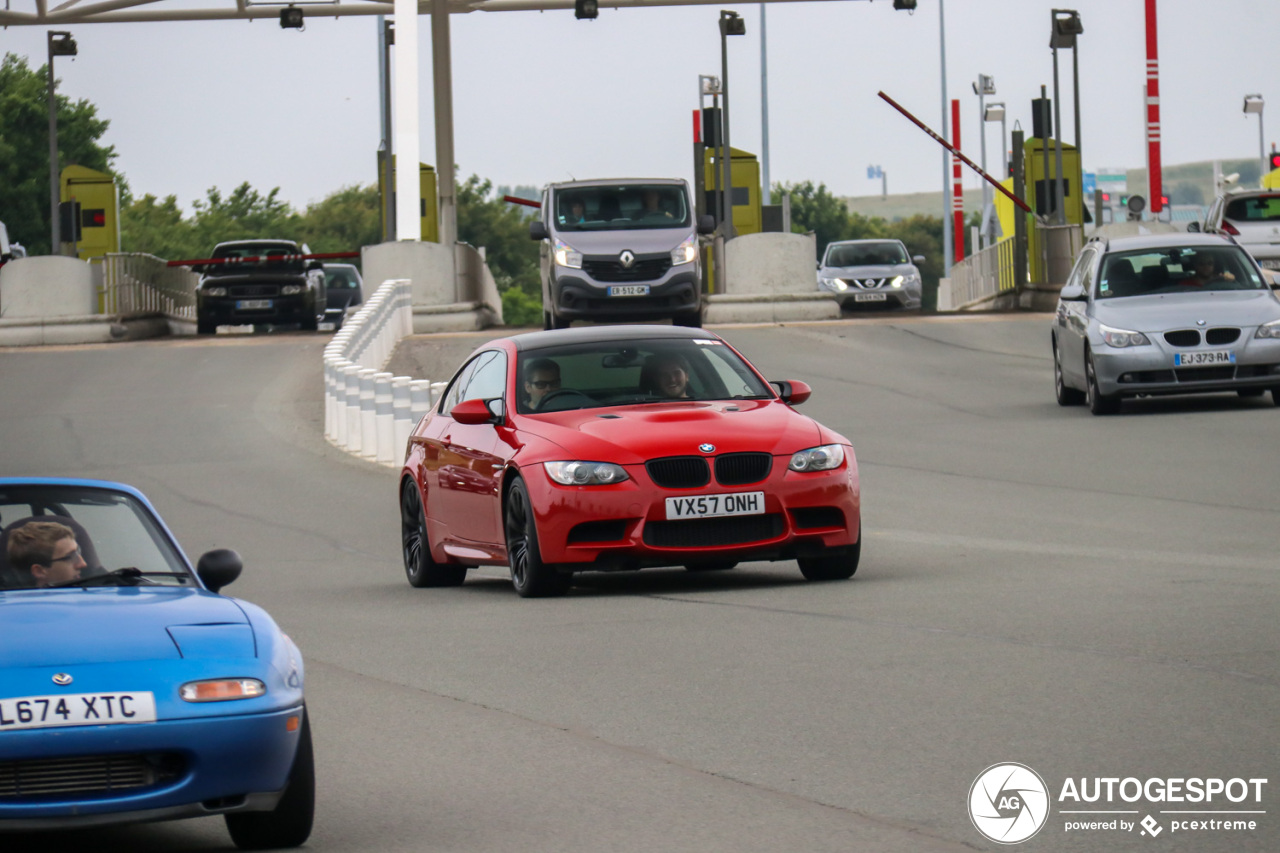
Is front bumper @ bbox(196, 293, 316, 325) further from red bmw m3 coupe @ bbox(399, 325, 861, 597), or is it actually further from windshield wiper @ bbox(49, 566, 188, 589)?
windshield wiper @ bbox(49, 566, 188, 589)

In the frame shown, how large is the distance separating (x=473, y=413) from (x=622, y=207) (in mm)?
19886

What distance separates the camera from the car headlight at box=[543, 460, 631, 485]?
35.7 ft

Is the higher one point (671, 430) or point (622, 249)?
point (622, 249)

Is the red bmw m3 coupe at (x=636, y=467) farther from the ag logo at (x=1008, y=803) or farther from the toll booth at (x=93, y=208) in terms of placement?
the toll booth at (x=93, y=208)

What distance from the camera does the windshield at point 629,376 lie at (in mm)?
11867

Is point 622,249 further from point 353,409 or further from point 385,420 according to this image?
point 385,420

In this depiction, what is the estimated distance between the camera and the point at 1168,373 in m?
21.0

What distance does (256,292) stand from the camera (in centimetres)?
4056

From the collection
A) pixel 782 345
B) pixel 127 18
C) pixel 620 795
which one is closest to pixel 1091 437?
pixel 782 345

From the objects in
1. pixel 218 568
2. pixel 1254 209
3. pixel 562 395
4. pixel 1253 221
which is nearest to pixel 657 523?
pixel 562 395

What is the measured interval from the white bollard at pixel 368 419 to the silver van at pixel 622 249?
343 inches

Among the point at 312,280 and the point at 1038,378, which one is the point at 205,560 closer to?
the point at 1038,378

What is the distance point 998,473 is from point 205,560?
1190 cm

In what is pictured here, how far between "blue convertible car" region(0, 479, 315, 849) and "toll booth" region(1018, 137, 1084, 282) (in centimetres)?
3548
